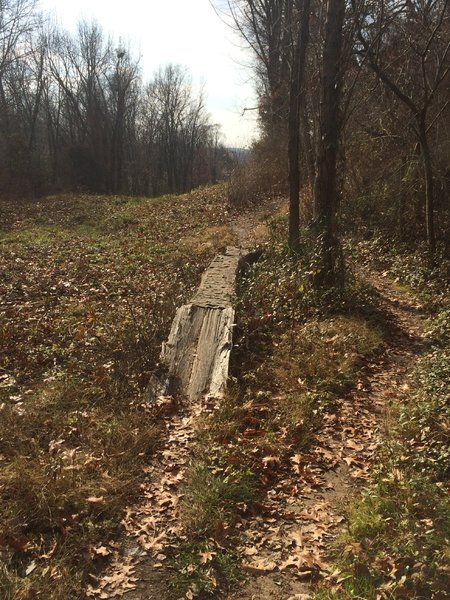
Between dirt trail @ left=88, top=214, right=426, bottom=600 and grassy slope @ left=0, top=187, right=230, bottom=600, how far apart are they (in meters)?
0.23

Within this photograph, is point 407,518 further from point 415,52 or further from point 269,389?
point 415,52

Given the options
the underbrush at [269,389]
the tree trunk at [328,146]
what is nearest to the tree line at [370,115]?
the tree trunk at [328,146]

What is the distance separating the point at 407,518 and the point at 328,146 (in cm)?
641

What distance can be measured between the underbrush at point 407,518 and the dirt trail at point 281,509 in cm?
24

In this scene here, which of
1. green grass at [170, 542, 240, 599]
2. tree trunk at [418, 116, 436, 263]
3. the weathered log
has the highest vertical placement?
tree trunk at [418, 116, 436, 263]

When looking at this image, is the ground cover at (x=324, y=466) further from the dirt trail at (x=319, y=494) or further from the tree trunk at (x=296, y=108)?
the tree trunk at (x=296, y=108)

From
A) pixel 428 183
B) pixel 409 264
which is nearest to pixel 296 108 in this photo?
pixel 428 183

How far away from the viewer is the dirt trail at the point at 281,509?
341 centimetres

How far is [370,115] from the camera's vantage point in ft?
39.4

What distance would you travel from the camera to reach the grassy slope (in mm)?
3732

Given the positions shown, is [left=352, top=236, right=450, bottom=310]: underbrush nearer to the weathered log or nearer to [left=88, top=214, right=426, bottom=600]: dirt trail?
[left=88, top=214, right=426, bottom=600]: dirt trail

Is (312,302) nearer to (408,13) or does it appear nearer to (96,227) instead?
(408,13)

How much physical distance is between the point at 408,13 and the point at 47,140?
1709 inches

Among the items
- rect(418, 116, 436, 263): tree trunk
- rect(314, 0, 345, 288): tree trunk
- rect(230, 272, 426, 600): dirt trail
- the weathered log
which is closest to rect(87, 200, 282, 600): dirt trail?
the weathered log
